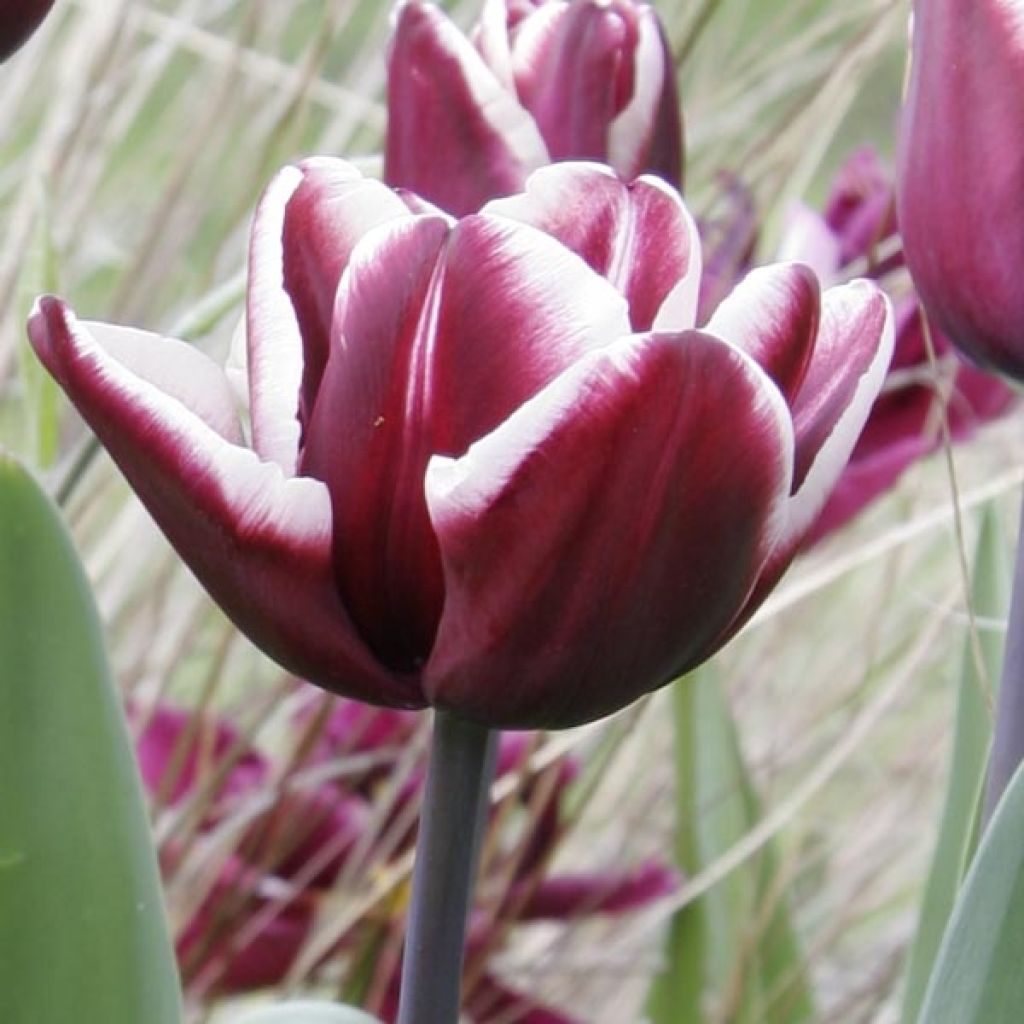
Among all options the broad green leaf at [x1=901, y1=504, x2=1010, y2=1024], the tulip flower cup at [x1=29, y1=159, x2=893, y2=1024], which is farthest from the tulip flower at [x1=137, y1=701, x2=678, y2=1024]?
the tulip flower cup at [x1=29, y1=159, x2=893, y2=1024]

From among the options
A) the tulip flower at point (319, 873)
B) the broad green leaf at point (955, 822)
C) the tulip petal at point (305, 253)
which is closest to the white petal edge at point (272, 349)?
the tulip petal at point (305, 253)

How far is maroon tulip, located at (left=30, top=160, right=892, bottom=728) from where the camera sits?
0.19 metres

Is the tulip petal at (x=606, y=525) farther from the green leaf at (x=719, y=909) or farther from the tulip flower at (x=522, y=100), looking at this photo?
the green leaf at (x=719, y=909)

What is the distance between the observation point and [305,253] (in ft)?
0.73

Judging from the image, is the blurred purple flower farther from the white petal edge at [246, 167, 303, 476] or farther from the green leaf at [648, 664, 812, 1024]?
the white petal edge at [246, 167, 303, 476]

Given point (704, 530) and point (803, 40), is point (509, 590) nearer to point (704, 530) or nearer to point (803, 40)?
point (704, 530)

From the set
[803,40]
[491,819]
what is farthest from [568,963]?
[803,40]

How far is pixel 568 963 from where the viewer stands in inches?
23.5

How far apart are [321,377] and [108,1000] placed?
80mm

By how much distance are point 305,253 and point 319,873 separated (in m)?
0.31

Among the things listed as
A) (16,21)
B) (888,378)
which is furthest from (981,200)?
(888,378)

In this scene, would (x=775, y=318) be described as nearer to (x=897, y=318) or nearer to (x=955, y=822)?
(x=955, y=822)

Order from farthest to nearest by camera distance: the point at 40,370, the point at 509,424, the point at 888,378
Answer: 1. the point at 888,378
2. the point at 40,370
3. the point at 509,424

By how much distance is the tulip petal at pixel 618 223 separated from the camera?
212mm
